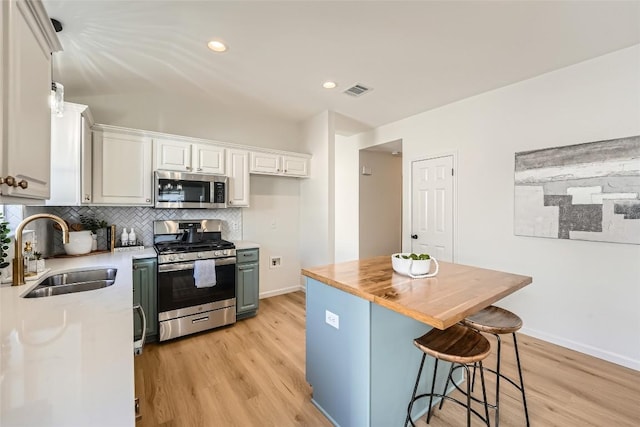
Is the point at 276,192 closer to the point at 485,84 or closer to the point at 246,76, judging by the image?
the point at 246,76

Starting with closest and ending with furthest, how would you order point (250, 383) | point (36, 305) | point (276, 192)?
point (36, 305) < point (250, 383) < point (276, 192)

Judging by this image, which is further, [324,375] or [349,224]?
[349,224]

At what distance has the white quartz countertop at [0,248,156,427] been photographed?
671 millimetres

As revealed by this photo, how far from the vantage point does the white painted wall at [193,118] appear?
3.17m

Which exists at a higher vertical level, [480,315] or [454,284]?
[454,284]

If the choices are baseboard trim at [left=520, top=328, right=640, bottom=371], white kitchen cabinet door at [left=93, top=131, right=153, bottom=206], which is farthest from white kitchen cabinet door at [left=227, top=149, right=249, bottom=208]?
baseboard trim at [left=520, top=328, right=640, bottom=371]

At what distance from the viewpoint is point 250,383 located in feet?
7.11

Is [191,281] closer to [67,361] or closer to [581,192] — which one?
[67,361]

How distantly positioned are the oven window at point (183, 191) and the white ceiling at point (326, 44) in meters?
1.10

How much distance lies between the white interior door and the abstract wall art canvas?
78cm

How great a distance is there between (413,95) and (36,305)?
147 inches

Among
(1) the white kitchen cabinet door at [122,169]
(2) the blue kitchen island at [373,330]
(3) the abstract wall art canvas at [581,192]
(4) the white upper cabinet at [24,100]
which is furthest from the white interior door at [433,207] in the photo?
(4) the white upper cabinet at [24,100]

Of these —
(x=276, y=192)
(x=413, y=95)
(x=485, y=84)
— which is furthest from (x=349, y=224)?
(x=485, y=84)

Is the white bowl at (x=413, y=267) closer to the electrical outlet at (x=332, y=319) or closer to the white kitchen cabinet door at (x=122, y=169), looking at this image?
the electrical outlet at (x=332, y=319)
